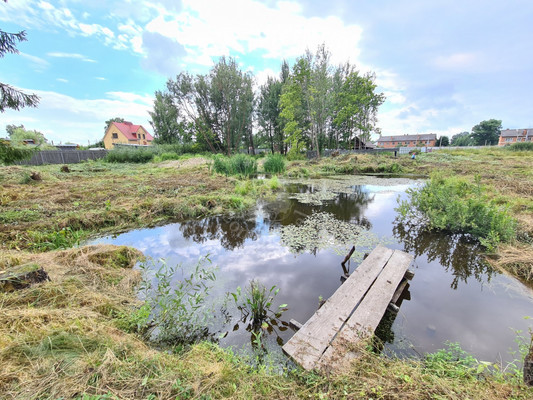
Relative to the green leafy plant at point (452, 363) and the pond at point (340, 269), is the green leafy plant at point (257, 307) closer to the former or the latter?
the pond at point (340, 269)

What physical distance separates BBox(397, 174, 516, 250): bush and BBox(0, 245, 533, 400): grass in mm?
3007

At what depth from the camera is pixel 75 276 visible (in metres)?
2.38

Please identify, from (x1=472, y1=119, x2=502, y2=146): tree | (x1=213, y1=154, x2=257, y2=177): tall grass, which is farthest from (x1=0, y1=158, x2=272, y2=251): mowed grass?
(x1=472, y1=119, x2=502, y2=146): tree

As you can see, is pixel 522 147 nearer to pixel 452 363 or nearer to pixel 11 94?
pixel 452 363

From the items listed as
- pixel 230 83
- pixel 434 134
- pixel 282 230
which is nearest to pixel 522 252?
pixel 282 230

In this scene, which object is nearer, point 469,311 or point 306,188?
point 469,311

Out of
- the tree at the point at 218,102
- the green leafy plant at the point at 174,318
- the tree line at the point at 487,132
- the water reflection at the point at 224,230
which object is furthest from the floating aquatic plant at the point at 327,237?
the tree line at the point at 487,132

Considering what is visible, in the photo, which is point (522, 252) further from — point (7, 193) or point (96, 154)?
point (96, 154)

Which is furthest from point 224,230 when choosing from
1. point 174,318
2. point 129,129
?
point 129,129

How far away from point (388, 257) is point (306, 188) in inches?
248

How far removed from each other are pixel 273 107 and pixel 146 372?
83.6 ft

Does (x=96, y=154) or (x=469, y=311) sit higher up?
(x=96, y=154)

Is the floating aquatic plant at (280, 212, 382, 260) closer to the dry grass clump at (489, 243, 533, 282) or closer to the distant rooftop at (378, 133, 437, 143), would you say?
the dry grass clump at (489, 243, 533, 282)

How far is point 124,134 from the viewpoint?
1409 inches
